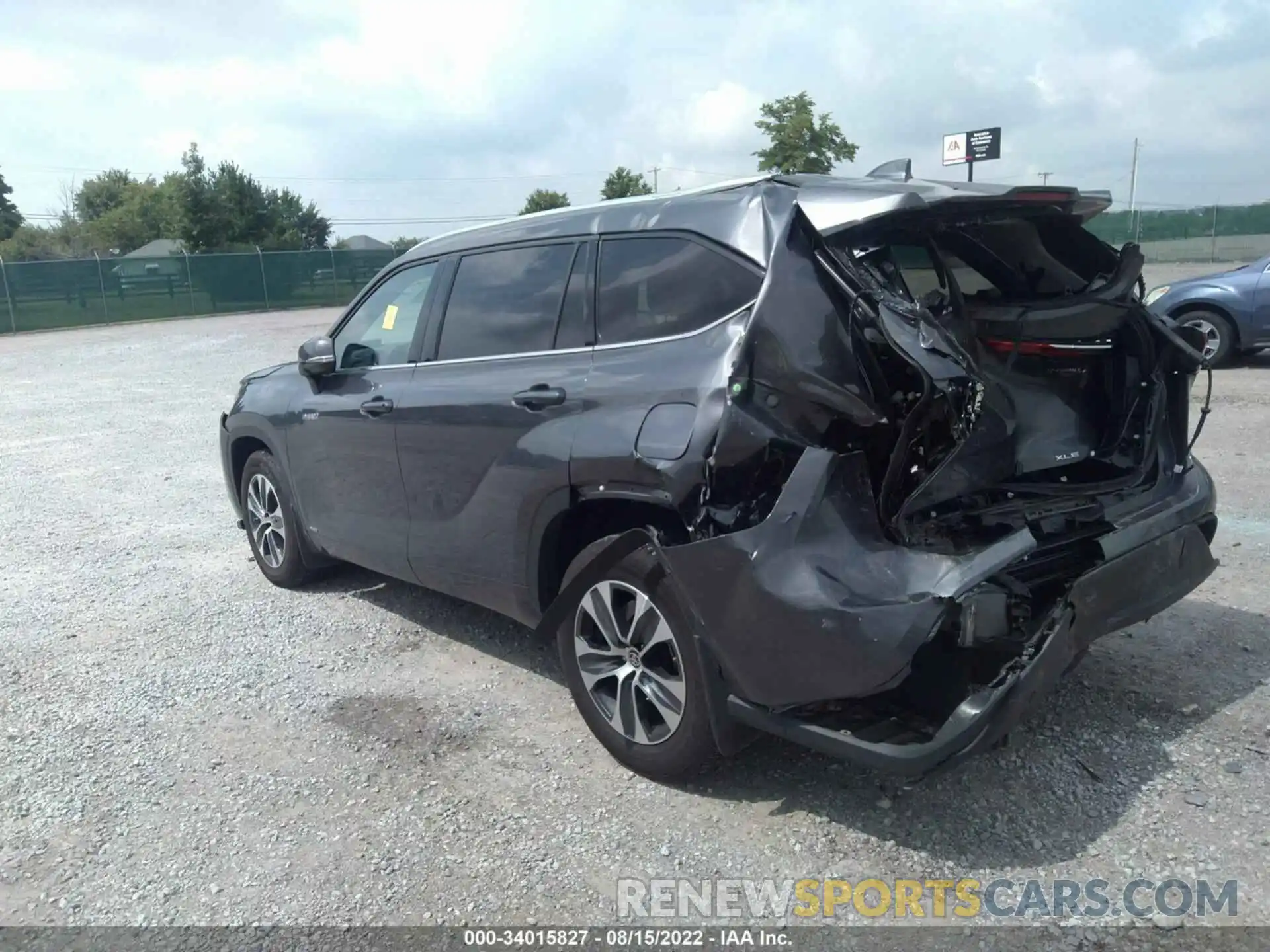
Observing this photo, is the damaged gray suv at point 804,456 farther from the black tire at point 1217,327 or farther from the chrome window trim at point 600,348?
the black tire at point 1217,327

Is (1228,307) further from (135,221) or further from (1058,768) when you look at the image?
(135,221)

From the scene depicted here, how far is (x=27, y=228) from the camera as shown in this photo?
2923 inches

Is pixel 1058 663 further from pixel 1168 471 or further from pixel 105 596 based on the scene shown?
pixel 105 596

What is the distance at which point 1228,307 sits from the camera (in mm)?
11859

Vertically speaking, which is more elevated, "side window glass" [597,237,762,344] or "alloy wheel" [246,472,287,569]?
"side window glass" [597,237,762,344]

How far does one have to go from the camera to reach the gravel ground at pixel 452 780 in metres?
3.10

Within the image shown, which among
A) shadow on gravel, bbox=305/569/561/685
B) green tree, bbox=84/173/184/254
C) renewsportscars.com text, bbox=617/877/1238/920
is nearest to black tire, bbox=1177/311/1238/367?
shadow on gravel, bbox=305/569/561/685

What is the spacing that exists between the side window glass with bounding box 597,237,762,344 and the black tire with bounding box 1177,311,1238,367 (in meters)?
10.3

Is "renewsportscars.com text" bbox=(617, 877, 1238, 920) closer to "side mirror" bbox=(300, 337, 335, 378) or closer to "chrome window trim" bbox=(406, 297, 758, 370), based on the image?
"chrome window trim" bbox=(406, 297, 758, 370)

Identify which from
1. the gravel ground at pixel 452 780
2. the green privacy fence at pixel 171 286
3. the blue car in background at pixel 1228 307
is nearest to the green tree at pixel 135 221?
the green privacy fence at pixel 171 286

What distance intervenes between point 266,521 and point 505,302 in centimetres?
247

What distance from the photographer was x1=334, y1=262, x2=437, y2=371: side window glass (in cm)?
479

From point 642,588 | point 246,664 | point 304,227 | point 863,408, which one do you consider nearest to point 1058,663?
point 863,408

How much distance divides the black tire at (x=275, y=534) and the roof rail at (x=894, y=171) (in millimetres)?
3399
